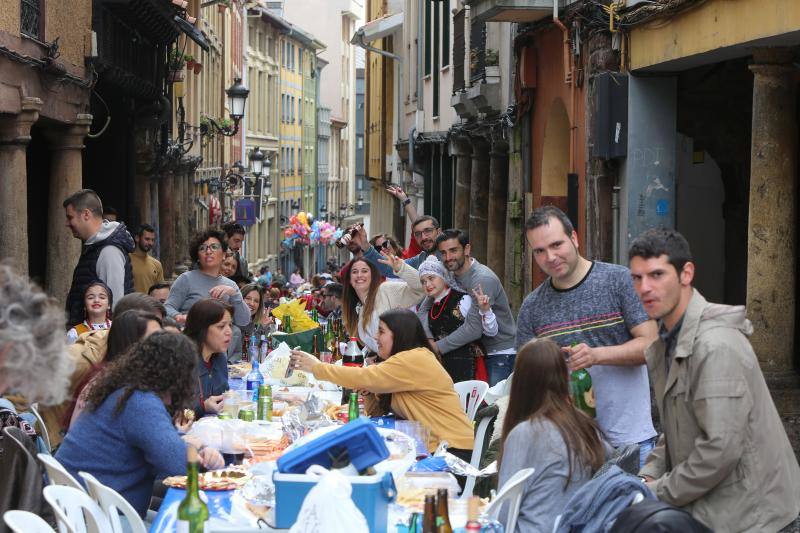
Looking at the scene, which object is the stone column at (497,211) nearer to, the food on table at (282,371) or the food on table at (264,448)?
the food on table at (282,371)

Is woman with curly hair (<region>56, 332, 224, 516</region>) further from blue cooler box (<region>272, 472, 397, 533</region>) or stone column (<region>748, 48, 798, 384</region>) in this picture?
stone column (<region>748, 48, 798, 384</region>)

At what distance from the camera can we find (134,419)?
5.50 m

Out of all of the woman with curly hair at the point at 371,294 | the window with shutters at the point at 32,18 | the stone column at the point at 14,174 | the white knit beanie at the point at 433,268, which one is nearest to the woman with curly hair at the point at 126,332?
the white knit beanie at the point at 433,268

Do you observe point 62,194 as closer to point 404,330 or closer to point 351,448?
point 404,330

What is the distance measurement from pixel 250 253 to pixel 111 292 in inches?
1619

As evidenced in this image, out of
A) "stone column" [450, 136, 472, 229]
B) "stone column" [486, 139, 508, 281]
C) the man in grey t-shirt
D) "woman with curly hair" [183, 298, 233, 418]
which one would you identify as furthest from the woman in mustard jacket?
"stone column" [450, 136, 472, 229]

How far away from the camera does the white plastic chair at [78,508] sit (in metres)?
5.16

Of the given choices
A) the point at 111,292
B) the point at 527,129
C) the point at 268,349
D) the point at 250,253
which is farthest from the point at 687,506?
the point at 250,253

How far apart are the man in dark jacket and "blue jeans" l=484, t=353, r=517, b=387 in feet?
8.68

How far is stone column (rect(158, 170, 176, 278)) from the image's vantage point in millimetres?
24797

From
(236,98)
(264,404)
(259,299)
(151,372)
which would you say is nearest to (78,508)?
(151,372)

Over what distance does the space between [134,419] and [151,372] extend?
0.67 feet

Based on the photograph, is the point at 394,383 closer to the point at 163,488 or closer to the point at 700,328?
the point at 163,488

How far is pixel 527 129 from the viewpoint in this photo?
674 inches
